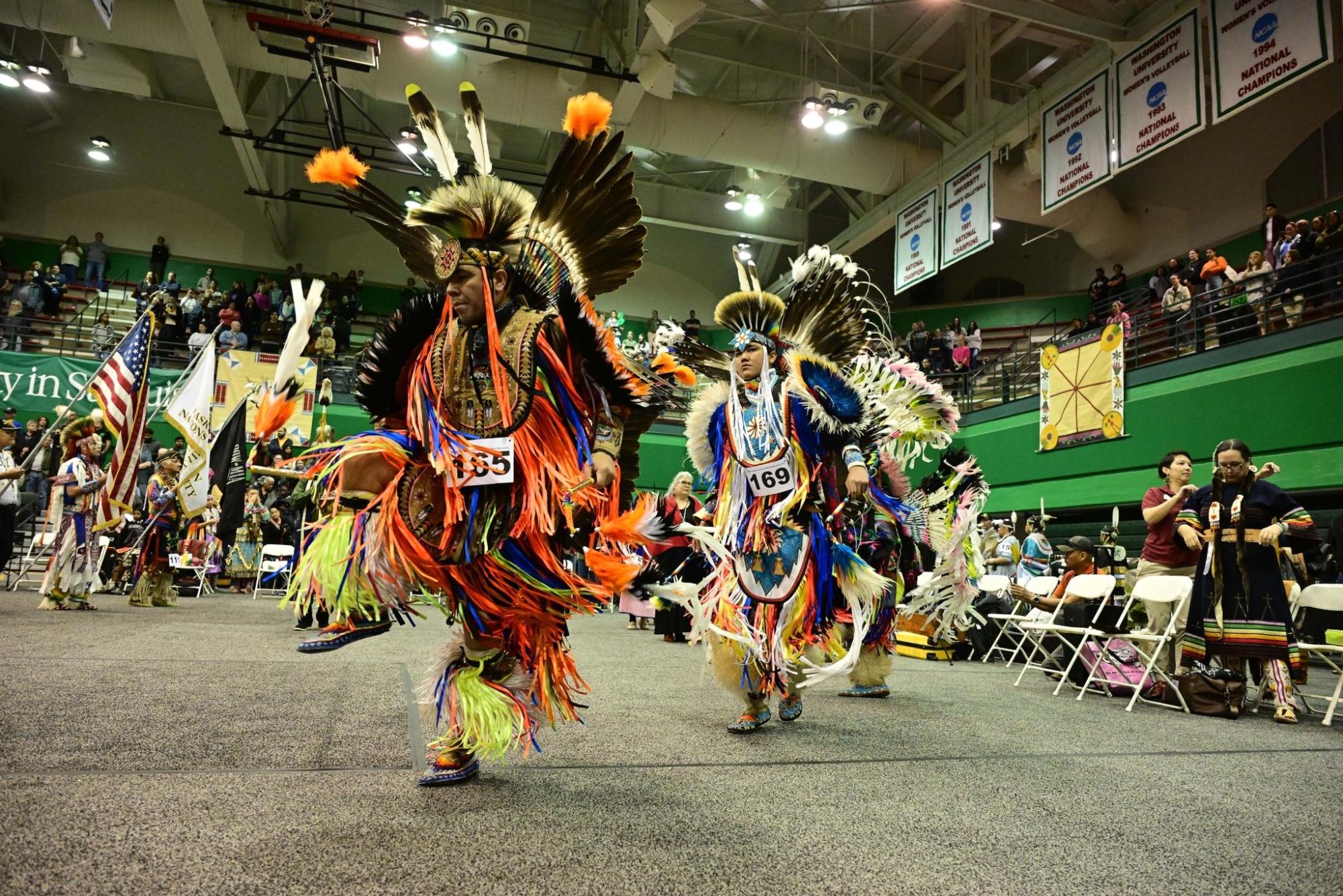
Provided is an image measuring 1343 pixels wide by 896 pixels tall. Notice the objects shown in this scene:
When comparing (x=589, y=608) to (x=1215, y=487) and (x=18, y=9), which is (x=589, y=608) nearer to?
(x=1215, y=487)

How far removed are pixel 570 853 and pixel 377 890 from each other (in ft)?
1.29

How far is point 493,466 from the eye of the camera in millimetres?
2223

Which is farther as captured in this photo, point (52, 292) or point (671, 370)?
point (52, 292)

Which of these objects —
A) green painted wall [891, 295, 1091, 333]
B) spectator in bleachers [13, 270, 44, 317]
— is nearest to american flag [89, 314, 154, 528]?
spectator in bleachers [13, 270, 44, 317]

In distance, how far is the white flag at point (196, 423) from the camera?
7012 millimetres

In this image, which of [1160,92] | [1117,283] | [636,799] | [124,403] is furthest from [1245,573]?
[1117,283]

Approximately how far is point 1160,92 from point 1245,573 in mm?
5783

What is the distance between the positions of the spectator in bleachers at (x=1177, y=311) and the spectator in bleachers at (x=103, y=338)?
1586cm

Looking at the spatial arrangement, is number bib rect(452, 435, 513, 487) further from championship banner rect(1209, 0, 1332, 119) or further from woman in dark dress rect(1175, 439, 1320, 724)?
championship banner rect(1209, 0, 1332, 119)

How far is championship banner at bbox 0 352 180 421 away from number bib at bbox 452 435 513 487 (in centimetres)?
1315

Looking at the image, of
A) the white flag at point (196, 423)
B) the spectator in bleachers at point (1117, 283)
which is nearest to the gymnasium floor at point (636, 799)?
the white flag at point (196, 423)

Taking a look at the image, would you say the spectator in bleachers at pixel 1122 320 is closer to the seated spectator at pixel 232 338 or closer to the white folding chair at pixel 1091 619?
the white folding chair at pixel 1091 619

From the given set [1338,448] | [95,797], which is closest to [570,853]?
[95,797]

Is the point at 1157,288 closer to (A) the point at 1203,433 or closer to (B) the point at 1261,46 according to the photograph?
(A) the point at 1203,433
